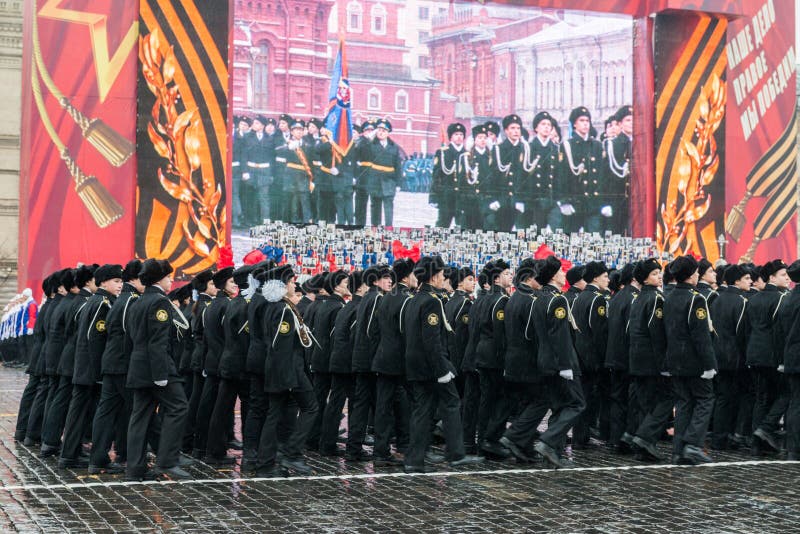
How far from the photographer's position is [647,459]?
34.7 feet

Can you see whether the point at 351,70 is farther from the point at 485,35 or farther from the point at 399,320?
the point at 399,320

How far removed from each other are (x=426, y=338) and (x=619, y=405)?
2396 millimetres

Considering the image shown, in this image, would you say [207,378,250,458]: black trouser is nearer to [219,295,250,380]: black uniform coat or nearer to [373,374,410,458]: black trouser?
[219,295,250,380]: black uniform coat

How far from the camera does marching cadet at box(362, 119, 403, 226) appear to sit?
2292cm

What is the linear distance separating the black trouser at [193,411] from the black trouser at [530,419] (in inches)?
121

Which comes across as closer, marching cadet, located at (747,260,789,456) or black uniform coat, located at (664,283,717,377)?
black uniform coat, located at (664,283,717,377)

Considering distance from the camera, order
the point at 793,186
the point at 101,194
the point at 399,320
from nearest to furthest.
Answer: the point at 399,320 → the point at 101,194 → the point at 793,186

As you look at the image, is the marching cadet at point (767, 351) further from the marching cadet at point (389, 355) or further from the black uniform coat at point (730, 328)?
the marching cadet at point (389, 355)

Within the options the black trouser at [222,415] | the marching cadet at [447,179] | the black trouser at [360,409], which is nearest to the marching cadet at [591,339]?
the black trouser at [360,409]

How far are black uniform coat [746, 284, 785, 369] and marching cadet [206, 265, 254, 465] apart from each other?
16.0ft

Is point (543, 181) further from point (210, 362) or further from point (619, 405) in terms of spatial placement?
point (210, 362)

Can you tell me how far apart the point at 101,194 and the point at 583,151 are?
386 inches

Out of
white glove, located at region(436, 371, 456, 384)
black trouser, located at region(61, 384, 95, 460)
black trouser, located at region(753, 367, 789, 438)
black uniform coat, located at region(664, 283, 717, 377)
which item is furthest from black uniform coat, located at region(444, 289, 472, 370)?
black trouser, located at region(61, 384, 95, 460)

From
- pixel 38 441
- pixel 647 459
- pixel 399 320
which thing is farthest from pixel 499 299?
pixel 38 441
